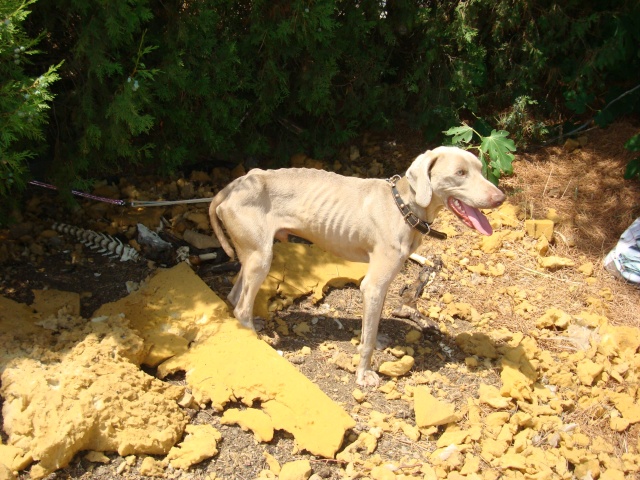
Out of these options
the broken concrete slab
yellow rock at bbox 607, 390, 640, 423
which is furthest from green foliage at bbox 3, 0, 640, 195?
yellow rock at bbox 607, 390, 640, 423

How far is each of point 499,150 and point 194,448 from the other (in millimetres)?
4214

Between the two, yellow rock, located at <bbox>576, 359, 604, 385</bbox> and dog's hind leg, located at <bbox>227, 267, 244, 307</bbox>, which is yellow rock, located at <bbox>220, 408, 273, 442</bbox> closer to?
dog's hind leg, located at <bbox>227, 267, 244, 307</bbox>

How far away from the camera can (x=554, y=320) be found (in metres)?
5.22

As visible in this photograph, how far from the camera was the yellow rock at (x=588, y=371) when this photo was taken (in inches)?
181

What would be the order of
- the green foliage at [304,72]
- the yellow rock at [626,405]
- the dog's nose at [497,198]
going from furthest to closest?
the green foliage at [304,72] → the yellow rock at [626,405] → the dog's nose at [497,198]

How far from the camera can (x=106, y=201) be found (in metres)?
5.63

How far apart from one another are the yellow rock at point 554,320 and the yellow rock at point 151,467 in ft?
11.2

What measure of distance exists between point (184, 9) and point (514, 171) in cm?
429

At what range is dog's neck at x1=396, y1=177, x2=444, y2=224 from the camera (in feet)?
13.9

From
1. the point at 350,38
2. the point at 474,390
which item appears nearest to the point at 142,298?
the point at 474,390

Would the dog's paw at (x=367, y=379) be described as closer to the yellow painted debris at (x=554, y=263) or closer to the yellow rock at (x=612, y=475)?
the yellow rock at (x=612, y=475)

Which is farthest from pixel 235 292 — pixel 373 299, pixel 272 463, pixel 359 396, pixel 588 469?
pixel 588 469

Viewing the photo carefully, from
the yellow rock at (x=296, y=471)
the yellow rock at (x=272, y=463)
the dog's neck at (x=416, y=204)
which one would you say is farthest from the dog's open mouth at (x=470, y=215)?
the yellow rock at (x=272, y=463)

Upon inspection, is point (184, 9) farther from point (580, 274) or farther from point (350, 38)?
point (580, 274)
